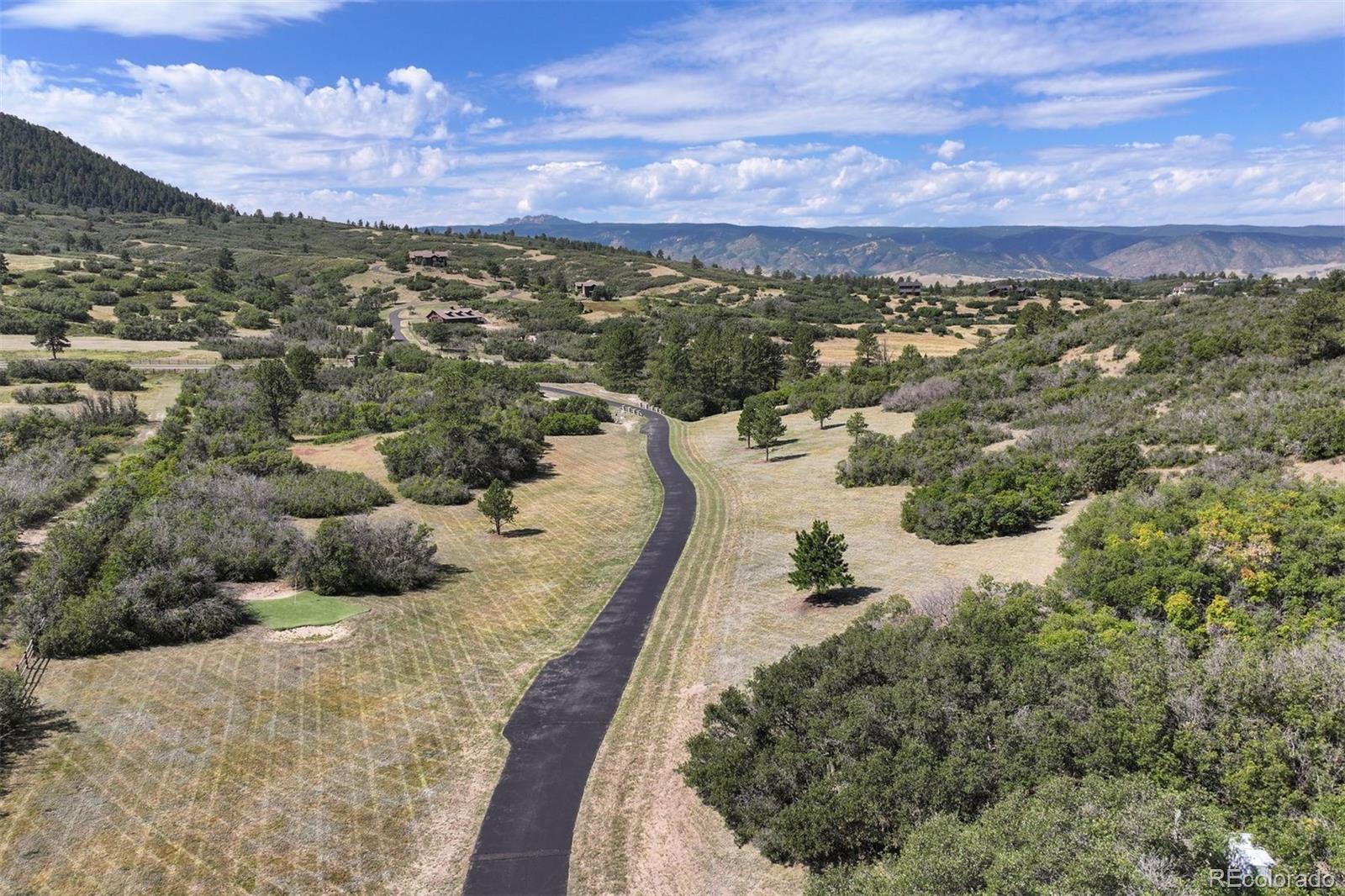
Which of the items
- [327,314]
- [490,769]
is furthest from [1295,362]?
[327,314]

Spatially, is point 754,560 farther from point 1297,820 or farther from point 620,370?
point 620,370

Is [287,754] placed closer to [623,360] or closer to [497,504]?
[497,504]

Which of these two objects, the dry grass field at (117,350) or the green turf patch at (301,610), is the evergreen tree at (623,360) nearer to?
the dry grass field at (117,350)

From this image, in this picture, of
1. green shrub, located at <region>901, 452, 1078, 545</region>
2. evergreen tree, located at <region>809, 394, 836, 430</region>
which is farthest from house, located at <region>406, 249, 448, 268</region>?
green shrub, located at <region>901, 452, 1078, 545</region>

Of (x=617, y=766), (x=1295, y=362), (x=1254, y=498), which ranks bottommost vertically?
(x=617, y=766)

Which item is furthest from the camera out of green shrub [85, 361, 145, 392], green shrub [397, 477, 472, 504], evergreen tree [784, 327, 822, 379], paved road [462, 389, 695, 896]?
evergreen tree [784, 327, 822, 379]

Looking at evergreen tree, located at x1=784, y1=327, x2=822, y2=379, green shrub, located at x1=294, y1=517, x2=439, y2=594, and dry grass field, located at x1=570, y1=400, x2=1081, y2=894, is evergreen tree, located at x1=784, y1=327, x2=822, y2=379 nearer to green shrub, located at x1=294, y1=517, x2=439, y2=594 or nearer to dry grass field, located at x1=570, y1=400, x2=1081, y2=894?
dry grass field, located at x1=570, y1=400, x2=1081, y2=894

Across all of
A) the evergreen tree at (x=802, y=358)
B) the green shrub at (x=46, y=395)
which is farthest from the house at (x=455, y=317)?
the green shrub at (x=46, y=395)
